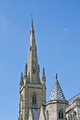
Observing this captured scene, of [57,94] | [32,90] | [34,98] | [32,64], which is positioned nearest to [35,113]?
[34,98]

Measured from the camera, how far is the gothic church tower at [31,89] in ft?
294

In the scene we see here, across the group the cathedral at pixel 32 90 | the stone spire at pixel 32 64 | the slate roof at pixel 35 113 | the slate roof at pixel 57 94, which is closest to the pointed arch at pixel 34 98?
the cathedral at pixel 32 90

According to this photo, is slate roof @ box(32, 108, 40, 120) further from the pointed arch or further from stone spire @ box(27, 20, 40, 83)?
stone spire @ box(27, 20, 40, 83)

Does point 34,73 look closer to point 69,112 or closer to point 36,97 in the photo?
point 36,97

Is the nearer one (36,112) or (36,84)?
(36,112)

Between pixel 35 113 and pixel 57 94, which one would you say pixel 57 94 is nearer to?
pixel 57 94

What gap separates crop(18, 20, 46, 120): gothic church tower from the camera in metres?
89.7

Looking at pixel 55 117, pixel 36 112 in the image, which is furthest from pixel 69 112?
pixel 36 112

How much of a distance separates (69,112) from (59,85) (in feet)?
25.4

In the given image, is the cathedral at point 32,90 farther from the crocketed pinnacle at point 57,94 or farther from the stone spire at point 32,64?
the crocketed pinnacle at point 57,94

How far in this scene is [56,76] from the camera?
49281mm

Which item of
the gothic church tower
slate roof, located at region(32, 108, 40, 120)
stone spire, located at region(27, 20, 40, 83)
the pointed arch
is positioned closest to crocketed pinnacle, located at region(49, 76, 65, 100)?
slate roof, located at region(32, 108, 40, 120)

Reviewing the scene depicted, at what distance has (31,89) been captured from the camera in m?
91.9

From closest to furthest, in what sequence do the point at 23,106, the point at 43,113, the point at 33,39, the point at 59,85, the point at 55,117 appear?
the point at 55,117 < the point at 59,85 < the point at 43,113 < the point at 23,106 < the point at 33,39
